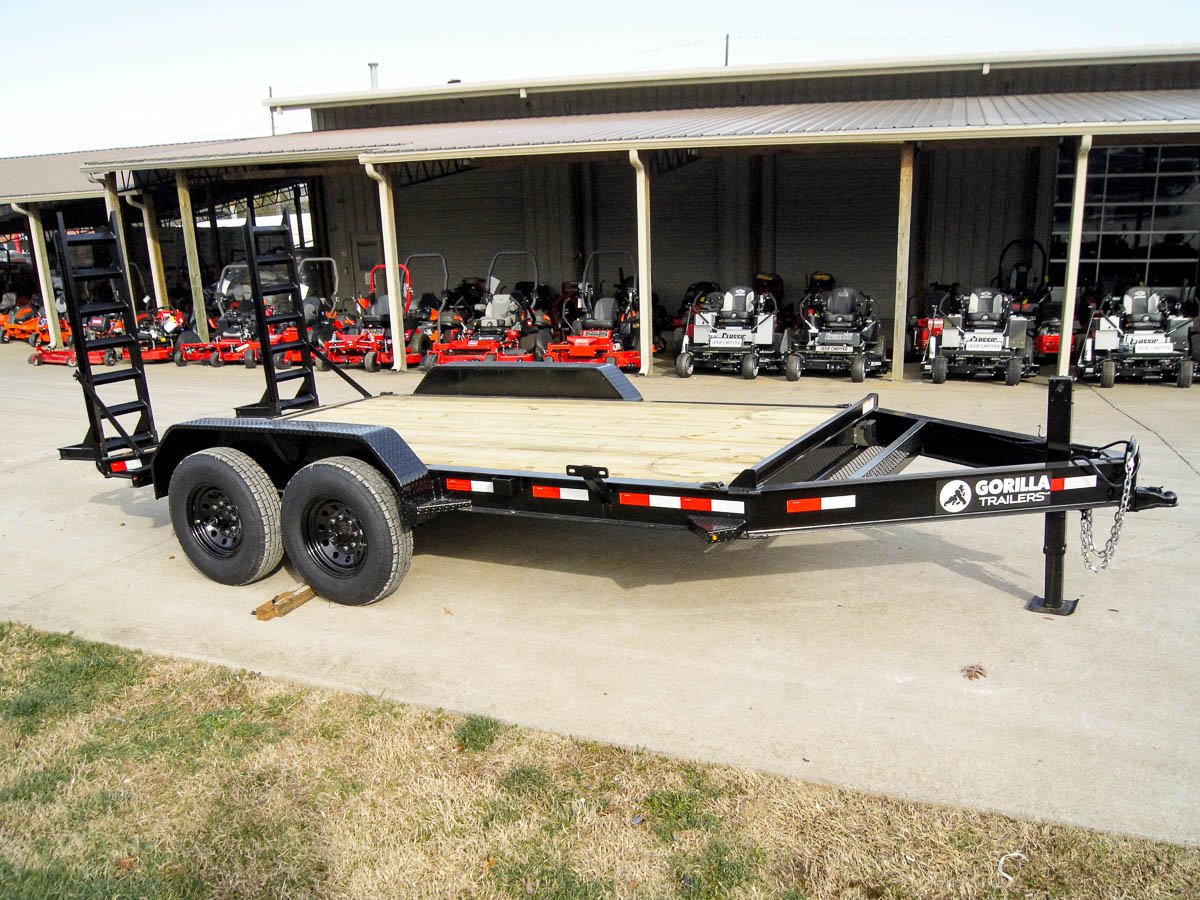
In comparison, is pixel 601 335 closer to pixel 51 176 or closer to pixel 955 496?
pixel 955 496

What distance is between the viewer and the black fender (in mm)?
4355

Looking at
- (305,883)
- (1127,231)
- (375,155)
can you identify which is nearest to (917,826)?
(305,883)

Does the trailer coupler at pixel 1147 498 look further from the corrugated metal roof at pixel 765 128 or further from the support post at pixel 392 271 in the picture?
the support post at pixel 392 271

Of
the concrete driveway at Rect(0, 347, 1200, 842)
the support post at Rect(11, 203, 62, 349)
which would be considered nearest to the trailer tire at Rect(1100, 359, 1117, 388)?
the concrete driveway at Rect(0, 347, 1200, 842)

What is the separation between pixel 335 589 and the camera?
4.59 meters

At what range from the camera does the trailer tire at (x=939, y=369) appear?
38.1ft

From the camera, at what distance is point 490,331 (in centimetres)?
1359

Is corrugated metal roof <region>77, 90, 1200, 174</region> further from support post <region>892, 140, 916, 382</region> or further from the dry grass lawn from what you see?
the dry grass lawn

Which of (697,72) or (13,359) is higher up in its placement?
(697,72)

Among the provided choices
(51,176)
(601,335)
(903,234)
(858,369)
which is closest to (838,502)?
(858,369)

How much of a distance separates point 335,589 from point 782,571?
7.44 ft

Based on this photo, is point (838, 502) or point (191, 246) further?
point (191, 246)

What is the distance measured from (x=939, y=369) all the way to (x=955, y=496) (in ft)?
27.5

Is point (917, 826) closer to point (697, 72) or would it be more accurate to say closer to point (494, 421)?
point (494, 421)
